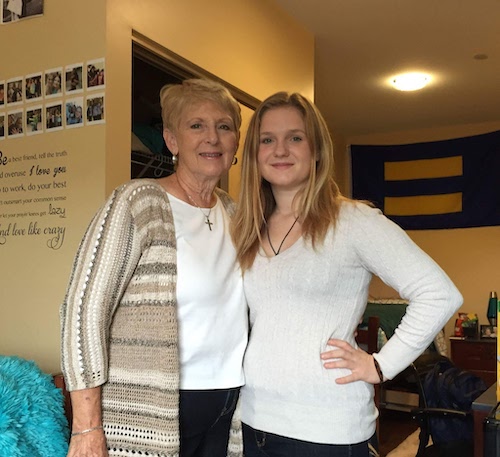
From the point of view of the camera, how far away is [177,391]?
1.21 metres

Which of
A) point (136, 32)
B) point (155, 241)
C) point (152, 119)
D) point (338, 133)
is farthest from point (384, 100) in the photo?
point (155, 241)

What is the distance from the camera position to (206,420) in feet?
4.35

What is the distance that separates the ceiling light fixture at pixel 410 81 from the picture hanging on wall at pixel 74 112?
9.17 ft

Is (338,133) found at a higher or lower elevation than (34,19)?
higher

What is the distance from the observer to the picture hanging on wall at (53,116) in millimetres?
1790

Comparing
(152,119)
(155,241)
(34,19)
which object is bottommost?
(155,241)

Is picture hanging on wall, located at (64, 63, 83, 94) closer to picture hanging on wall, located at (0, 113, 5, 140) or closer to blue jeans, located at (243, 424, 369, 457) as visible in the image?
picture hanging on wall, located at (0, 113, 5, 140)

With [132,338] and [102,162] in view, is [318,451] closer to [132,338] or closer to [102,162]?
[132,338]

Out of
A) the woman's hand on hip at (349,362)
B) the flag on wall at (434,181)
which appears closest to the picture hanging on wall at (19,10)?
the woman's hand on hip at (349,362)

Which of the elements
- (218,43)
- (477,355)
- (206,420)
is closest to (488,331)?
(477,355)

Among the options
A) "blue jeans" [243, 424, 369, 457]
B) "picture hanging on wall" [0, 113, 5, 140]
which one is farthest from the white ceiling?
"blue jeans" [243, 424, 369, 457]

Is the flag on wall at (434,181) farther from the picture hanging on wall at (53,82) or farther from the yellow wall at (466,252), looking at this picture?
the picture hanging on wall at (53,82)

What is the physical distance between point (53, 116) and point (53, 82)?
11 centimetres

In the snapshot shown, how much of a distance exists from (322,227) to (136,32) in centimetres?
97
